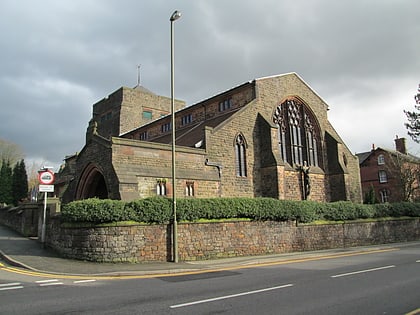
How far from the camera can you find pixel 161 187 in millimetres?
19875

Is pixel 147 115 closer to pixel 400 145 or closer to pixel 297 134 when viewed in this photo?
pixel 297 134

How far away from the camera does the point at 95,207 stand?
14.1 metres

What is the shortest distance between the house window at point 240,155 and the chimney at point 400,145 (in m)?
39.8

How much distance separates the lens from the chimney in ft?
181

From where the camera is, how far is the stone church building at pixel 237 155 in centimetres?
1962

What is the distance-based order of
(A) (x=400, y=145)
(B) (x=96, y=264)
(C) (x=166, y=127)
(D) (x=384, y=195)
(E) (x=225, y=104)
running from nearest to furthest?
(B) (x=96, y=264)
(E) (x=225, y=104)
(C) (x=166, y=127)
(D) (x=384, y=195)
(A) (x=400, y=145)

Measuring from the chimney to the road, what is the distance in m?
49.2

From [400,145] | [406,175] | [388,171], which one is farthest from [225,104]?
[400,145]

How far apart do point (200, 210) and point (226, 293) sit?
7.67m

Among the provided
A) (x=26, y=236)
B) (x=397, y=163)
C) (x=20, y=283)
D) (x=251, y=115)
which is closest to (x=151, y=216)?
(x=20, y=283)

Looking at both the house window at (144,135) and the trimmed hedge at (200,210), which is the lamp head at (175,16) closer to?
the trimmed hedge at (200,210)

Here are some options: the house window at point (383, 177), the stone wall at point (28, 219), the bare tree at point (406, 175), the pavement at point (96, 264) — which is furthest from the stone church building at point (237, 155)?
the house window at point (383, 177)

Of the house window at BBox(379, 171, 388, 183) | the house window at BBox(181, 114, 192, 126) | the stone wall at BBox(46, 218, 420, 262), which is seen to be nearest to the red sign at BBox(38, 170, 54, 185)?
the stone wall at BBox(46, 218, 420, 262)

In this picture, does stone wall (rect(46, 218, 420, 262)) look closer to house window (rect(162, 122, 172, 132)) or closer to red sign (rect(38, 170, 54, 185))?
red sign (rect(38, 170, 54, 185))
